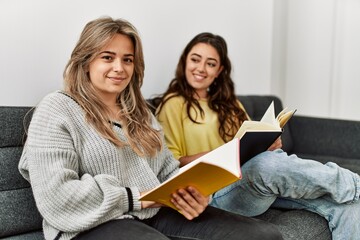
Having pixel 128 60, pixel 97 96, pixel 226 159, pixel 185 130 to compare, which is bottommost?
pixel 185 130

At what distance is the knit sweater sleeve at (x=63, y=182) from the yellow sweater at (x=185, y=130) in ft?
2.19

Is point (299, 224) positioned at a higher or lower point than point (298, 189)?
lower

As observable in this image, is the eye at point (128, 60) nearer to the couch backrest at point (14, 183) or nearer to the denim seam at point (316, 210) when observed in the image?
the couch backrest at point (14, 183)

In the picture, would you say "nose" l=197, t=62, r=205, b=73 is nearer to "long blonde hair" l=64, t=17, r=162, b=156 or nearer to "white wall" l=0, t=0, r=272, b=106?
"white wall" l=0, t=0, r=272, b=106

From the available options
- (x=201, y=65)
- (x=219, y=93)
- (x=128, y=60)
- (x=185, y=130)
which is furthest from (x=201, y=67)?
(x=128, y=60)

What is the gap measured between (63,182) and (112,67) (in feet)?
1.48

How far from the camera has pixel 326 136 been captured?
2822 mm

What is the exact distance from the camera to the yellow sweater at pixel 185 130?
6.89 feet

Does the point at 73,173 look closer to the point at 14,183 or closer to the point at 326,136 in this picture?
the point at 14,183

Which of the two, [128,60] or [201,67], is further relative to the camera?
[201,67]

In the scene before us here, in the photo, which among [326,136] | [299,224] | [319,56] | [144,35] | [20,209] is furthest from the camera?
[319,56]

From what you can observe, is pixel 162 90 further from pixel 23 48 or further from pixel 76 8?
pixel 23 48

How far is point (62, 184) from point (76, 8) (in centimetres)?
92

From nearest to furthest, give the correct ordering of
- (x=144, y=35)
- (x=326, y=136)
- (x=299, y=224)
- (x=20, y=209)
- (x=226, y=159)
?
(x=226, y=159), (x=20, y=209), (x=299, y=224), (x=144, y=35), (x=326, y=136)
